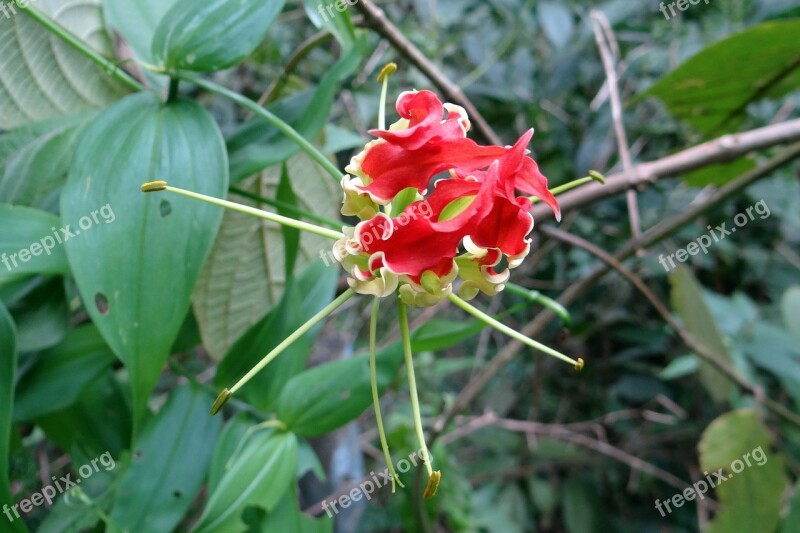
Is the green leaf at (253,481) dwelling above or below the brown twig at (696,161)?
above

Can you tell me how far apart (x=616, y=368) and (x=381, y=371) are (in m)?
1.57

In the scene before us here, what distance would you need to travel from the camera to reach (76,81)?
747mm

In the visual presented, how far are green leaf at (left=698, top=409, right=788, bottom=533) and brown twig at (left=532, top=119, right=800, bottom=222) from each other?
1.81 feet

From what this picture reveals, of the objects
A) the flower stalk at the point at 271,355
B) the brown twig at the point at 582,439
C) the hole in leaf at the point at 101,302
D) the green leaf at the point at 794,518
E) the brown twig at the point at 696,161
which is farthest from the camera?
the brown twig at the point at 582,439

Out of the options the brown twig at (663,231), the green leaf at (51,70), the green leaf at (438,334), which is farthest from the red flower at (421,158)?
the brown twig at (663,231)

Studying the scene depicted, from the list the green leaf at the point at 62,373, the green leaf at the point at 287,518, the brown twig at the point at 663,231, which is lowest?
the brown twig at the point at 663,231

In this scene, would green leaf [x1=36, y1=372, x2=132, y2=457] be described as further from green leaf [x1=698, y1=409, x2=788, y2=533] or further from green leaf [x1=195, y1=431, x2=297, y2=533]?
green leaf [x1=698, y1=409, x2=788, y2=533]

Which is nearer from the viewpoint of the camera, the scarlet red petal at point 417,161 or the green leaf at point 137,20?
the scarlet red petal at point 417,161

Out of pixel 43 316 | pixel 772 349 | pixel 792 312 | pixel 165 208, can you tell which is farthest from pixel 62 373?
pixel 772 349

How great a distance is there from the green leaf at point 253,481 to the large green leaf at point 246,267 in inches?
7.9

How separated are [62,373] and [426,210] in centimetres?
48

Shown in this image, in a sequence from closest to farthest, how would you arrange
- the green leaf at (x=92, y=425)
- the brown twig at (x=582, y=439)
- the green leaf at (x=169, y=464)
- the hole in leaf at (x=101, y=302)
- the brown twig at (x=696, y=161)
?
the hole in leaf at (x=101, y=302) < the green leaf at (x=169, y=464) < the green leaf at (x=92, y=425) < the brown twig at (x=696, y=161) < the brown twig at (x=582, y=439)

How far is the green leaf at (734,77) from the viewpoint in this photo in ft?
3.37

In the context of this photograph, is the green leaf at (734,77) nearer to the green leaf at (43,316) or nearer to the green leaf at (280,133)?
the green leaf at (280,133)
